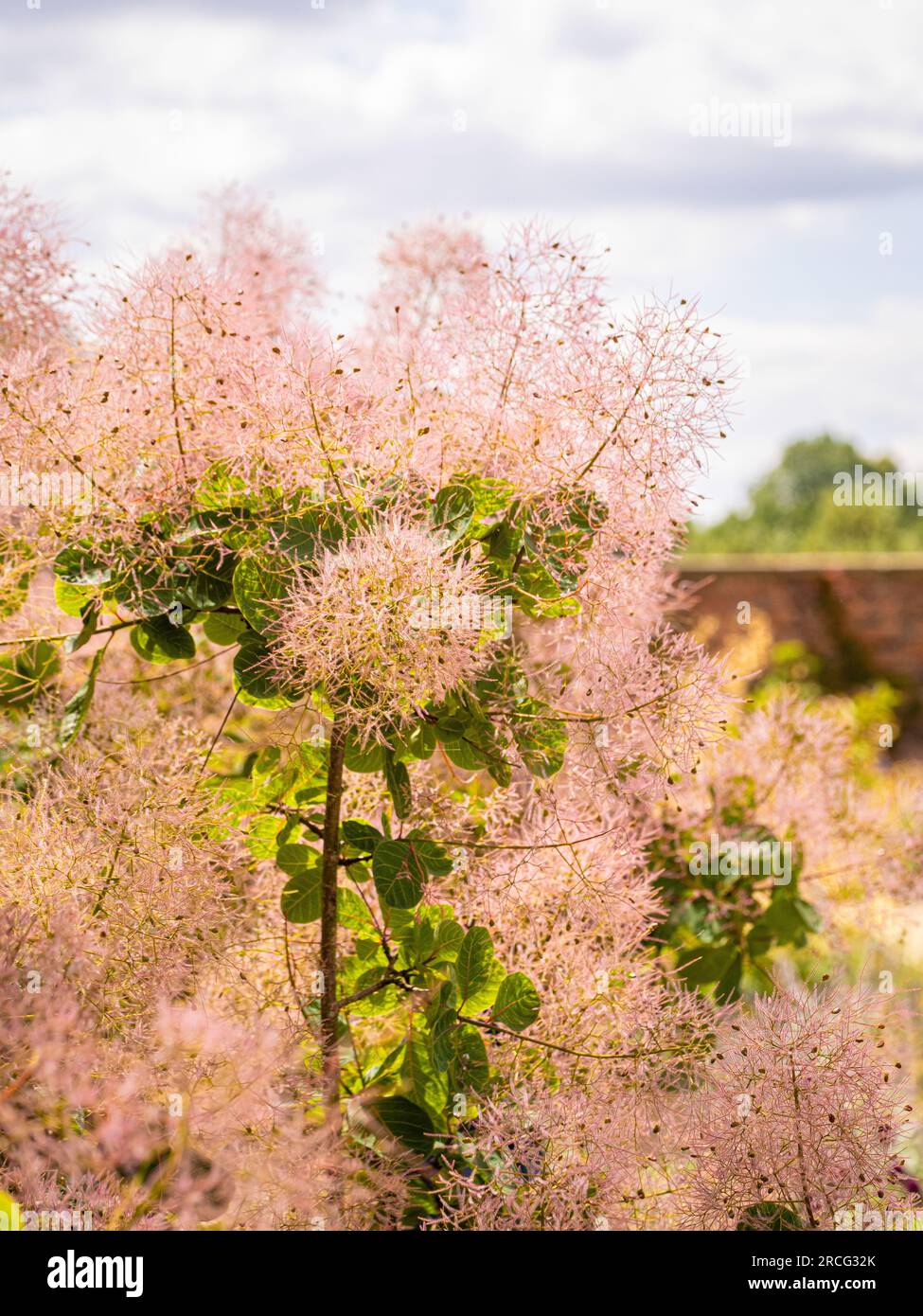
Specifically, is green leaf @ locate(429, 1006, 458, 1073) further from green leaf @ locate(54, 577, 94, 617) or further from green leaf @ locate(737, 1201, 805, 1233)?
green leaf @ locate(54, 577, 94, 617)

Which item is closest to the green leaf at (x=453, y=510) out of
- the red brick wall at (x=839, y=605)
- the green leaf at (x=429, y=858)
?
the green leaf at (x=429, y=858)

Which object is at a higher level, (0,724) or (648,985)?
(0,724)

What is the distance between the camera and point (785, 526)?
36.6m

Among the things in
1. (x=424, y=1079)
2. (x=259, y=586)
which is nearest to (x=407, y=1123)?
(x=424, y=1079)

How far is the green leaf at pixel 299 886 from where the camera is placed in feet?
3.00

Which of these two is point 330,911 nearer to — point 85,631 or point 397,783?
point 397,783

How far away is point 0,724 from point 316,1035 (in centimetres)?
38

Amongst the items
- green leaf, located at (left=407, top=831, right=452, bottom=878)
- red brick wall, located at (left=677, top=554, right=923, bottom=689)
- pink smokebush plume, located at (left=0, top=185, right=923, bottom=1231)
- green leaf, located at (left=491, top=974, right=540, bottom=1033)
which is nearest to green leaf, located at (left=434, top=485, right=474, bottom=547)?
pink smokebush plume, located at (left=0, top=185, right=923, bottom=1231)

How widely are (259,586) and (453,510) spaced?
5.5 inches

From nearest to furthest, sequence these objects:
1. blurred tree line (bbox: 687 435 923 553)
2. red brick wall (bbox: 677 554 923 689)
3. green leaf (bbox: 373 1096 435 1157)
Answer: green leaf (bbox: 373 1096 435 1157), red brick wall (bbox: 677 554 923 689), blurred tree line (bbox: 687 435 923 553)

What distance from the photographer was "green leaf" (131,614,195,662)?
Answer: 94 centimetres

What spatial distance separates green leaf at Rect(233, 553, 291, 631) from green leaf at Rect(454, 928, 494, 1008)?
A: 259mm

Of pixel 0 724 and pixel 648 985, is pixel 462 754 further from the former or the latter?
pixel 0 724
